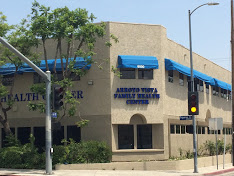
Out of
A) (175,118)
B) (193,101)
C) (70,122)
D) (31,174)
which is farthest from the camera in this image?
(175,118)

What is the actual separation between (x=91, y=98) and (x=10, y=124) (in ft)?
21.1

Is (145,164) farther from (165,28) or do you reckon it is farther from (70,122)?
(165,28)

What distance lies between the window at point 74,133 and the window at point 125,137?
2793 mm

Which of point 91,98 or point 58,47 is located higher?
point 58,47

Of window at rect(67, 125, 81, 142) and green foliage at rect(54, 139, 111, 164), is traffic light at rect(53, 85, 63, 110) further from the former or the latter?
window at rect(67, 125, 81, 142)

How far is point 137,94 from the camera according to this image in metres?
30.1

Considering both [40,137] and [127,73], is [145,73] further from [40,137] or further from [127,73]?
[40,137]

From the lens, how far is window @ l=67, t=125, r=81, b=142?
101 feet

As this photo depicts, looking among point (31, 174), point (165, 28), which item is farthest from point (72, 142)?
point (165, 28)

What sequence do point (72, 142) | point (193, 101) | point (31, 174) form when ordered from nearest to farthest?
point (31, 174) < point (193, 101) < point (72, 142)

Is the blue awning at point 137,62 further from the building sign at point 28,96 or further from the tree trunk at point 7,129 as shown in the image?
the tree trunk at point 7,129

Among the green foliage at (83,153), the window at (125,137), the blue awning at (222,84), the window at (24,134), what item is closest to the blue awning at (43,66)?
the window at (24,134)

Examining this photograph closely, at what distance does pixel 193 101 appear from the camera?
26656mm

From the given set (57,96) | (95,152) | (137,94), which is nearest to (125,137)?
(95,152)
